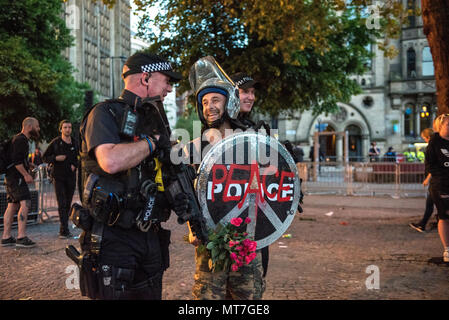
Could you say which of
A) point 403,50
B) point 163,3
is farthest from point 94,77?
point 163,3

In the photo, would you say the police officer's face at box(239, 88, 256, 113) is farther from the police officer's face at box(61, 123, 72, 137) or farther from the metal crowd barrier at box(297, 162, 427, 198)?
the metal crowd barrier at box(297, 162, 427, 198)

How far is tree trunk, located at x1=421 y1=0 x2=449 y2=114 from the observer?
7016mm

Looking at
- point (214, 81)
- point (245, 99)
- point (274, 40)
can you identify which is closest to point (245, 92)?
point (245, 99)

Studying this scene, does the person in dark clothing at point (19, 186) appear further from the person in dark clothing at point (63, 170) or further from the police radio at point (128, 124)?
the police radio at point (128, 124)

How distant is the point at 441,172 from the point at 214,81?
3.94 meters

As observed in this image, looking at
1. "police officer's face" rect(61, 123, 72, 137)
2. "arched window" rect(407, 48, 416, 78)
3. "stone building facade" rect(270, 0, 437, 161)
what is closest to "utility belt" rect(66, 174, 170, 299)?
"police officer's face" rect(61, 123, 72, 137)

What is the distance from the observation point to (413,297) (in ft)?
13.3

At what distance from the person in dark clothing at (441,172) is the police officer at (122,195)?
14.4 feet

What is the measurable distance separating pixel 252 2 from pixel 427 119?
3347cm

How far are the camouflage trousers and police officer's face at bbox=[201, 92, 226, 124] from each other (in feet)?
3.03

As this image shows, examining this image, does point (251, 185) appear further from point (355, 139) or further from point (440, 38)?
point (355, 139)

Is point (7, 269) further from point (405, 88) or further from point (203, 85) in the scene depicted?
point (405, 88)

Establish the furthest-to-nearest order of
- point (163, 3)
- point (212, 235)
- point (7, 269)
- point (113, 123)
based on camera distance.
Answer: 1. point (163, 3)
2. point (7, 269)
3. point (212, 235)
4. point (113, 123)

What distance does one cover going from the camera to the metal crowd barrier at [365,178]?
14.1m
